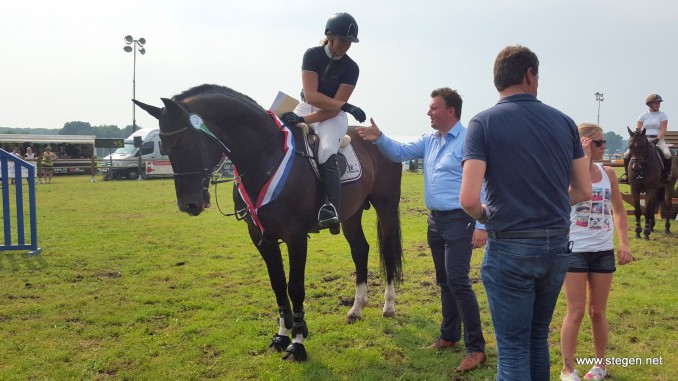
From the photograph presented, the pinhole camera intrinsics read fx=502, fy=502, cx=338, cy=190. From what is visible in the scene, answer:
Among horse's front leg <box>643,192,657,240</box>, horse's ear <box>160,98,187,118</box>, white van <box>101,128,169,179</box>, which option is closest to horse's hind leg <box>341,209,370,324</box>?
horse's ear <box>160,98,187,118</box>

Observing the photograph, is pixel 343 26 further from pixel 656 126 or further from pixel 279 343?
pixel 656 126

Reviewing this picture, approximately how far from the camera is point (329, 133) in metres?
5.03

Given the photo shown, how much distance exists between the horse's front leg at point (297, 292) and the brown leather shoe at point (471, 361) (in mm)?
1402

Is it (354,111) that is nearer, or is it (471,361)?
(471,361)

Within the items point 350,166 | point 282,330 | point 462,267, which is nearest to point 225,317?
point 282,330

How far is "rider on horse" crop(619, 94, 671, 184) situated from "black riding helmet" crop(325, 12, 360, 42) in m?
9.67

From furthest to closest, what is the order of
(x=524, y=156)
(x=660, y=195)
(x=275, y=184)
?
(x=660, y=195) → (x=275, y=184) → (x=524, y=156)

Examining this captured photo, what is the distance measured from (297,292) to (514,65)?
2.99 meters

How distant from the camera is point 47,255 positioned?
9.01 metres

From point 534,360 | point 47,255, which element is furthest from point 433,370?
point 47,255

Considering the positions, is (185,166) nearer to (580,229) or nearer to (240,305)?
(240,305)

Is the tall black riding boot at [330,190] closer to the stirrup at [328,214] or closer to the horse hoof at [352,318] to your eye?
the stirrup at [328,214]

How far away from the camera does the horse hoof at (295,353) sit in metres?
4.61

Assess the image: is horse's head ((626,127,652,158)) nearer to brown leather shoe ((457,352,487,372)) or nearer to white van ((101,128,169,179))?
brown leather shoe ((457,352,487,372))
